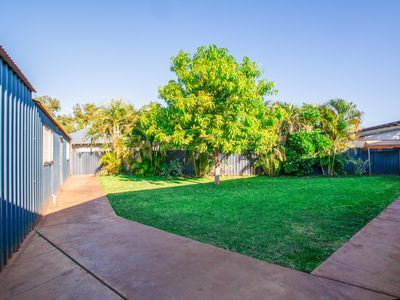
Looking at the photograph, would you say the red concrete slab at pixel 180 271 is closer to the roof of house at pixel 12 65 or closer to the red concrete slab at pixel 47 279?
the red concrete slab at pixel 47 279

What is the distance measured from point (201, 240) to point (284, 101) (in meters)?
12.7

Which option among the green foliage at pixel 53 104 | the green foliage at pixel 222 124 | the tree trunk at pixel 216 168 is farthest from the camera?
the green foliage at pixel 53 104

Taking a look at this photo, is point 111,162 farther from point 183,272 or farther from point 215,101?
point 183,272

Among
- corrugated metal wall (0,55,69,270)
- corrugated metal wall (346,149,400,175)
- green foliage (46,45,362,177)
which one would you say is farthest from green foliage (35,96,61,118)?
corrugated metal wall (346,149,400,175)

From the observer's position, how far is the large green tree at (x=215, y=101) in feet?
30.2

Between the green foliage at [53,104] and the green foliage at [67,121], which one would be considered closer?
the green foliage at [67,121]

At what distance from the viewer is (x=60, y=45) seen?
950 centimetres

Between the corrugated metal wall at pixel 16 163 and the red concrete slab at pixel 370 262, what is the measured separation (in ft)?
13.5

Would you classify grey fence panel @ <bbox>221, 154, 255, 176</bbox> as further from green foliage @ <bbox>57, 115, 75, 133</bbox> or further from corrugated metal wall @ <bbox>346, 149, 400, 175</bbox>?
green foliage @ <bbox>57, 115, 75, 133</bbox>

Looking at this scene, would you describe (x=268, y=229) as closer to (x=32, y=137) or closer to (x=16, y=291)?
(x=16, y=291)

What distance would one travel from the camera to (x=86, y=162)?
1742 cm

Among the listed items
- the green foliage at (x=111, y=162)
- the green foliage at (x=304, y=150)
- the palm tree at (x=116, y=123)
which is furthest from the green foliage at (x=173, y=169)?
the green foliage at (x=304, y=150)

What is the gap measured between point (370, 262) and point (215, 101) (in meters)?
7.91

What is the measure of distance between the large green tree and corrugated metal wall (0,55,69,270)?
5.40m
